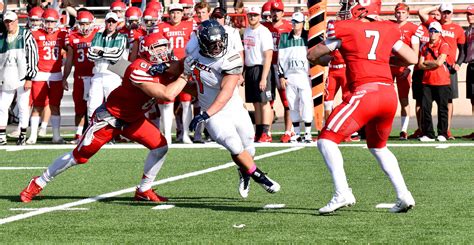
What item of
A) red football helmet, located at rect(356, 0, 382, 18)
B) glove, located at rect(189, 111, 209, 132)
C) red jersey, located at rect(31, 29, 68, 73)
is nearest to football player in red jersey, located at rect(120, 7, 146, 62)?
red jersey, located at rect(31, 29, 68, 73)

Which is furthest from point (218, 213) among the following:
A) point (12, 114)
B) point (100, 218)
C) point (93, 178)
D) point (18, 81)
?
point (12, 114)

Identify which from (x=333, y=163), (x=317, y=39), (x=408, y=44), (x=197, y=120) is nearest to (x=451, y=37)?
(x=408, y=44)

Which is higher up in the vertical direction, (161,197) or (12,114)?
(161,197)

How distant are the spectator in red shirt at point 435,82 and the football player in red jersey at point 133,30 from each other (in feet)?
14.0

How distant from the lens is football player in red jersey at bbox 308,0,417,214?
355 inches

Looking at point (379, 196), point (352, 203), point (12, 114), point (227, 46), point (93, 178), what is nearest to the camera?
point (352, 203)

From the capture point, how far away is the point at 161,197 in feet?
34.9

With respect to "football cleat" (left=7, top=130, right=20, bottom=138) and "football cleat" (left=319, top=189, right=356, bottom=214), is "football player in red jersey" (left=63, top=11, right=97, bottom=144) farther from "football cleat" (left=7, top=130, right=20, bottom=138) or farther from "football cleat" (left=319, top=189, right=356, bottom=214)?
"football cleat" (left=319, top=189, right=356, bottom=214)

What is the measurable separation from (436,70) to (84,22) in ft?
17.7

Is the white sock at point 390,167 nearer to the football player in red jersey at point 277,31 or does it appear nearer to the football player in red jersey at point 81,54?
the football player in red jersey at point 277,31

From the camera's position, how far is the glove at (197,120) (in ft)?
29.8

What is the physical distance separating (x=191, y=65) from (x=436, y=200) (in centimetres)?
244

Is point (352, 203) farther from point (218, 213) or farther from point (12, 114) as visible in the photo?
point (12, 114)

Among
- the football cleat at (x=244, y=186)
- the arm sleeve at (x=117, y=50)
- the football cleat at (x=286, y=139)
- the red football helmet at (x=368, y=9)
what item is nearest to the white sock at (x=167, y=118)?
the arm sleeve at (x=117, y=50)
